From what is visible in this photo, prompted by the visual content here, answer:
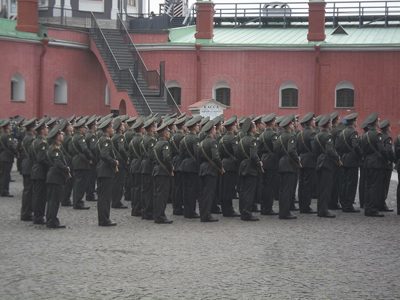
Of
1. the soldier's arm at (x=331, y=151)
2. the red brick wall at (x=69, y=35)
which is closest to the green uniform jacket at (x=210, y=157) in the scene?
the soldier's arm at (x=331, y=151)

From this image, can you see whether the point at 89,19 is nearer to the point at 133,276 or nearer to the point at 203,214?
the point at 203,214

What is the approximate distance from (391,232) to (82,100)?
2113 centimetres

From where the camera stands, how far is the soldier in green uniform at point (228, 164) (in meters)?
14.2

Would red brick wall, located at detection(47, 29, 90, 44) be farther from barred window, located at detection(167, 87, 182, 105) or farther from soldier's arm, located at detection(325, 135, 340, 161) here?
soldier's arm, located at detection(325, 135, 340, 161)

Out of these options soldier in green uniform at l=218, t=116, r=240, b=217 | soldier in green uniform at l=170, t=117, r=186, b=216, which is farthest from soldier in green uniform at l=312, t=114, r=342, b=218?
soldier in green uniform at l=170, t=117, r=186, b=216

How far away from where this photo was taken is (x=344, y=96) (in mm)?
29422

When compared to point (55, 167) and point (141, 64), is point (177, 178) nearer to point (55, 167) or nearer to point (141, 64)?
point (55, 167)

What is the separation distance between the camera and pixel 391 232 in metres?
12.4

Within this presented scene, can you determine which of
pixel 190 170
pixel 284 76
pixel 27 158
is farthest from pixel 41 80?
pixel 190 170

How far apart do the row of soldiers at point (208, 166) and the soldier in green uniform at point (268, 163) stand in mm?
22

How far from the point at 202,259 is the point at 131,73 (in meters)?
19.0

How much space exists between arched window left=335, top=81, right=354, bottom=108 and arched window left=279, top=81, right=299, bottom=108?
177cm

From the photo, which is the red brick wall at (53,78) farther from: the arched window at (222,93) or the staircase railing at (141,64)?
the arched window at (222,93)

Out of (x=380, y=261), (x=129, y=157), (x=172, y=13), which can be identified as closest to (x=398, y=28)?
(x=172, y=13)
